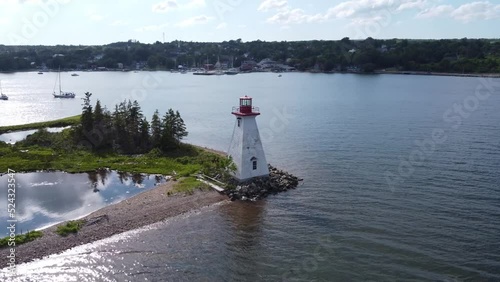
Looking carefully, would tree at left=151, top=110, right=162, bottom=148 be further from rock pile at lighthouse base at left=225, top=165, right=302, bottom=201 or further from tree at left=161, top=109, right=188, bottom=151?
rock pile at lighthouse base at left=225, top=165, right=302, bottom=201

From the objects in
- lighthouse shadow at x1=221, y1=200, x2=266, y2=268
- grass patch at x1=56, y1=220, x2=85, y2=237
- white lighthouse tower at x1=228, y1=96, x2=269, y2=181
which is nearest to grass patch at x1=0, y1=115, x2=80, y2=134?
white lighthouse tower at x1=228, y1=96, x2=269, y2=181

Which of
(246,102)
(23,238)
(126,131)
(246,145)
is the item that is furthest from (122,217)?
(126,131)

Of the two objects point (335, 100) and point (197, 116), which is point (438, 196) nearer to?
point (197, 116)

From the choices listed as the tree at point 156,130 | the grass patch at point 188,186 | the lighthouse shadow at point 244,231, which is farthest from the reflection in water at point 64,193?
the lighthouse shadow at point 244,231

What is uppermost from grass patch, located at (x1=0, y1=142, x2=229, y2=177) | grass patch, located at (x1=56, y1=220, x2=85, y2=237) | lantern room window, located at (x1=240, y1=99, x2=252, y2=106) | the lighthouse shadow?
lantern room window, located at (x1=240, y1=99, x2=252, y2=106)

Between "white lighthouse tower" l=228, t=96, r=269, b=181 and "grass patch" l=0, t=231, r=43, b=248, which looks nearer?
"grass patch" l=0, t=231, r=43, b=248

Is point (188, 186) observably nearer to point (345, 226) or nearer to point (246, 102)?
point (246, 102)
